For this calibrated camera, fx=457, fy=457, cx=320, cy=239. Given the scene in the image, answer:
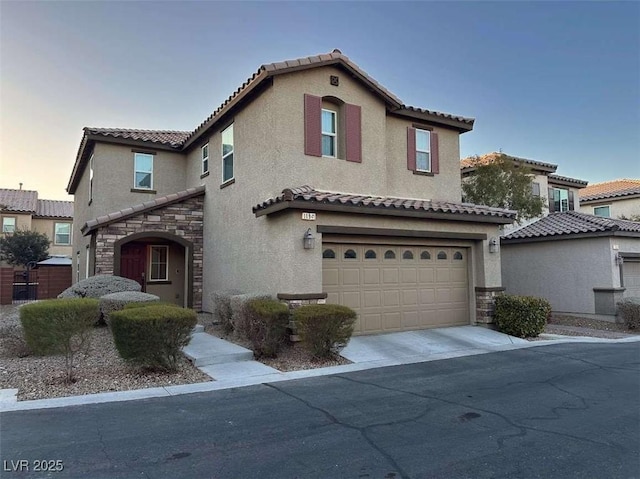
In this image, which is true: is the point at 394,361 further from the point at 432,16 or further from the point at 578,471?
the point at 432,16

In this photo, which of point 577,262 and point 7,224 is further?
point 7,224

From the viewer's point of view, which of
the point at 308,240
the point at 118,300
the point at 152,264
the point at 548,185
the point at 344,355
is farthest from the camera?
the point at 548,185

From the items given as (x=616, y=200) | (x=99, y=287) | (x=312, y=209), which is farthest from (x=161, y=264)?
(x=616, y=200)

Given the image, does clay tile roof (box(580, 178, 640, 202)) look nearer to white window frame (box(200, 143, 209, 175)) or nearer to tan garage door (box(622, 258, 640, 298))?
tan garage door (box(622, 258, 640, 298))

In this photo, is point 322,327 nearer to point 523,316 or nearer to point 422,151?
point 523,316

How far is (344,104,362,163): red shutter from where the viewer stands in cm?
1270

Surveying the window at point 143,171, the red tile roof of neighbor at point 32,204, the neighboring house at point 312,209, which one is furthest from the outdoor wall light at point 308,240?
the red tile roof of neighbor at point 32,204

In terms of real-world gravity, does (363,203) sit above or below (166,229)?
above

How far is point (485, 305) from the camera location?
13.1 meters

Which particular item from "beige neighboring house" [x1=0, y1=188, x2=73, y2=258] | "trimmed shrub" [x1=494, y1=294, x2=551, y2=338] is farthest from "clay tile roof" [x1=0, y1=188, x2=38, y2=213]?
"trimmed shrub" [x1=494, y1=294, x2=551, y2=338]

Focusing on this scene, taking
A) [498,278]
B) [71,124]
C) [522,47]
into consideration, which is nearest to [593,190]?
[522,47]

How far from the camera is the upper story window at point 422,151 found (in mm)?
14414

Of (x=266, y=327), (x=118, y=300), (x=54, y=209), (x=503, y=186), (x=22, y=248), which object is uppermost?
(x=54, y=209)

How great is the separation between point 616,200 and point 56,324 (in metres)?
32.1
